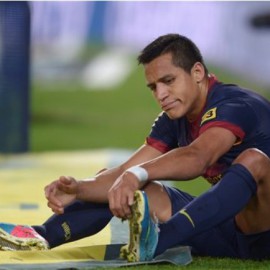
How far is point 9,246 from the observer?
469 cm

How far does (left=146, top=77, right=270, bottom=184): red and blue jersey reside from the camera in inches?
174

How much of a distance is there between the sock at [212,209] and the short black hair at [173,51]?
612 millimetres

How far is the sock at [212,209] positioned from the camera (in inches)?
166

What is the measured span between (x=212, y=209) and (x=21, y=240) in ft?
3.25

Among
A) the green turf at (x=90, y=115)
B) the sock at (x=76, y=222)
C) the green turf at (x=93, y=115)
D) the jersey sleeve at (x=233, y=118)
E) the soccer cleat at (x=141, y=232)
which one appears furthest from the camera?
the green turf at (x=90, y=115)

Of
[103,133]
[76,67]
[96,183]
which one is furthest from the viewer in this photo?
[76,67]

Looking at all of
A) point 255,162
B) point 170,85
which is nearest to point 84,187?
point 170,85

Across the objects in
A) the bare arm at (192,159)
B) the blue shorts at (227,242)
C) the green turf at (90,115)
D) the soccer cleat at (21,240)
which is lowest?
the green turf at (90,115)

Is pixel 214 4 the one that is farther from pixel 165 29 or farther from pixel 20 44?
pixel 20 44

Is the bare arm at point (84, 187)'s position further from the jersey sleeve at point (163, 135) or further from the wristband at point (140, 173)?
the wristband at point (140, 173)

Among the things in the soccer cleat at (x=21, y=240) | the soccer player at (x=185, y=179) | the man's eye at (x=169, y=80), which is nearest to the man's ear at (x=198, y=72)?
the soccer player at (x=185, y=179)

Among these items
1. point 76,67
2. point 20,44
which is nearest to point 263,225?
point 20,44

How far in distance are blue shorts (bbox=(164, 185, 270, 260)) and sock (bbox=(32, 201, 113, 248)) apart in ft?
1.09

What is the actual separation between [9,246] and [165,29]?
12.3m
